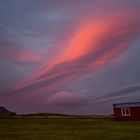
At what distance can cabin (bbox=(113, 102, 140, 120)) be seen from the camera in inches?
3003

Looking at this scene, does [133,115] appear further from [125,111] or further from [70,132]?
[70,132]

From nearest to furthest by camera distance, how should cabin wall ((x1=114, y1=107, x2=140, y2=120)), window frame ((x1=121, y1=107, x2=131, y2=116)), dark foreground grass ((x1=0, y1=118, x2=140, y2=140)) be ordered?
dark foreground grass ((x1=0, y1=118, x2=140, y2=140)), cabin wall ((x1=114, y1=107, x2=140, y2=120)), window frame ((x1=121, y1=107, x2=131, y2=116))

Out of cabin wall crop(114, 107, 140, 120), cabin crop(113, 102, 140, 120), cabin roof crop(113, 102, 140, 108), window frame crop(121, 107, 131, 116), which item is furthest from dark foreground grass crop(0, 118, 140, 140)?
window frame crop(121, 107, 131, 116)

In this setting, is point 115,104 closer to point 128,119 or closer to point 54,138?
point 128,119

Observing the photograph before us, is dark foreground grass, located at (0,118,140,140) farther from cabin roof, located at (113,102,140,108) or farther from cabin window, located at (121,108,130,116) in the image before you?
cabin window, located at (121,108,130,116)

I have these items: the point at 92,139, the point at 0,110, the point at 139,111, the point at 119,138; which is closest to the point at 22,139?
the point at 92,139

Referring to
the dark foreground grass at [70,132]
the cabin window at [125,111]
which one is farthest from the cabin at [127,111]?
the dark foreground grass at [70,132]

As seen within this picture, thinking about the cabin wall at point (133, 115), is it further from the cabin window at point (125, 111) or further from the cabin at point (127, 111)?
the cabin window at point (125, 111)

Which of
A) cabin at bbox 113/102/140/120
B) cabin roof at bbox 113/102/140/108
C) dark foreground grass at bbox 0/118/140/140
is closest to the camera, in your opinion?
dark foreground grass at bbox 0/118/140/140

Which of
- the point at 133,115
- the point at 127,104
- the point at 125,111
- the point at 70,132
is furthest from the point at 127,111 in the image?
the point at 70,132

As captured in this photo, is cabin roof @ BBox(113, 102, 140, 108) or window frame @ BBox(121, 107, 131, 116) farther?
window frame @ BBox(121, 107, 131, 116)

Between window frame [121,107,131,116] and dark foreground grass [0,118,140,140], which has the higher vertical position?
window frame [121,107,131,116]

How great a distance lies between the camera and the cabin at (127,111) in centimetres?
7629

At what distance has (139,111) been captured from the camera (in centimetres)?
7581
